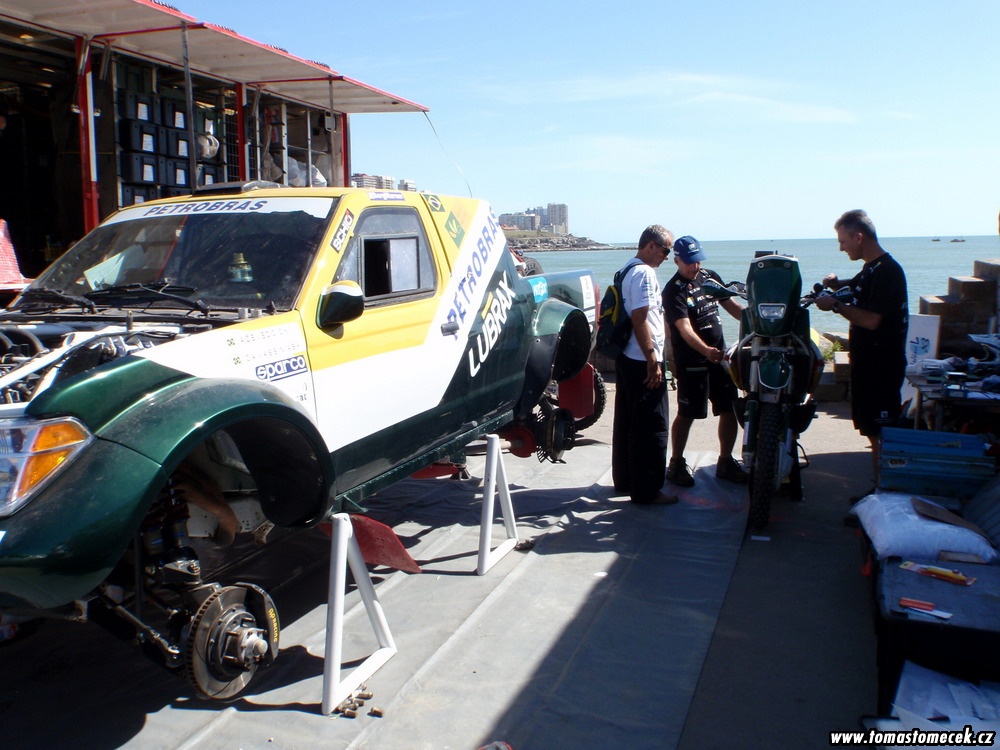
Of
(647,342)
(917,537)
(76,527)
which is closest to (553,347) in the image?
(647,342)

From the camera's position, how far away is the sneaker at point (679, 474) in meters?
6.34

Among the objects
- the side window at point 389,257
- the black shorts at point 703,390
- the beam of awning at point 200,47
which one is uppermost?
the beam of awning at point 200,47

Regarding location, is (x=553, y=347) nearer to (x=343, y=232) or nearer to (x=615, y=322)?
(x=615, y=322)

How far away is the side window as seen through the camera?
3.96 m

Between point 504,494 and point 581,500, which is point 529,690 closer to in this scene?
point 504,494

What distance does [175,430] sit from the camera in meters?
2.70

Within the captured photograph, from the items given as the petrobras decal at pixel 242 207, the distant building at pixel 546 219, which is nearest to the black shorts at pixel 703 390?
the petrobras decal at pixel 242 207

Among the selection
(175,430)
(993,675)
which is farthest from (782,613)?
(175,430)

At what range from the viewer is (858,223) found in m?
5.50

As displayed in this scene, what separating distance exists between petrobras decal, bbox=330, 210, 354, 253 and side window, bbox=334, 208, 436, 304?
4 centimetres

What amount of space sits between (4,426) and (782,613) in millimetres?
3504

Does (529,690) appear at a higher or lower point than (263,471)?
lower

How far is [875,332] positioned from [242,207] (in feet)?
12.6

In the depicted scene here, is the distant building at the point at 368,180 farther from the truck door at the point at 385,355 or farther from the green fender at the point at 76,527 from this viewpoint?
the green fender at the point at 76,527
